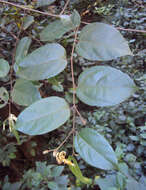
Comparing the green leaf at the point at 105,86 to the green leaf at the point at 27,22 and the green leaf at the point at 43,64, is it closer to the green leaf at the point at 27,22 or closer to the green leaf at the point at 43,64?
the green leaf at the point at 43,64

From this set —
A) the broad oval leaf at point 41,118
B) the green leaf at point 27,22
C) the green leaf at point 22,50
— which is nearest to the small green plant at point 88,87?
the broad oval leaf at point 41,118

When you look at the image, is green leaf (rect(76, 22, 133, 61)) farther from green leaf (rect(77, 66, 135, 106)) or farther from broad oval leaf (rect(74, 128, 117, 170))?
broad oval leaf (rect(74, 128, 117, 170))

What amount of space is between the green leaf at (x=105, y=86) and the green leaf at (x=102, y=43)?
0.11 feet

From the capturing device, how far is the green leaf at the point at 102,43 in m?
0.38

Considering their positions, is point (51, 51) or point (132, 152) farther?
point (132, 152)

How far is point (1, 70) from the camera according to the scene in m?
0.51

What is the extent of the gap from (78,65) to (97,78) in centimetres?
157

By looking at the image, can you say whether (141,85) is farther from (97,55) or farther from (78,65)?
(97,55)

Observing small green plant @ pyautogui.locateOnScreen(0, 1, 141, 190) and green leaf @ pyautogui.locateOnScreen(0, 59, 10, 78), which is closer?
small green plant @ pyautogui.locateOnScreen(0, 1, 141, 190)

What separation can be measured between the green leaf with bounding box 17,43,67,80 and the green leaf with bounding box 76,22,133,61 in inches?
2.3

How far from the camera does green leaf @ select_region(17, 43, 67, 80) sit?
416 mm

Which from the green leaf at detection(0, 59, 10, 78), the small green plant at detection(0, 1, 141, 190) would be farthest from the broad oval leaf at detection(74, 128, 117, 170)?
the green leaf at detection(0, 59, 10, 78)

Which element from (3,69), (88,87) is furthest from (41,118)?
(3,69)

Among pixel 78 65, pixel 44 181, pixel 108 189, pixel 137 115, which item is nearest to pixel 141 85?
pixel 137 115
